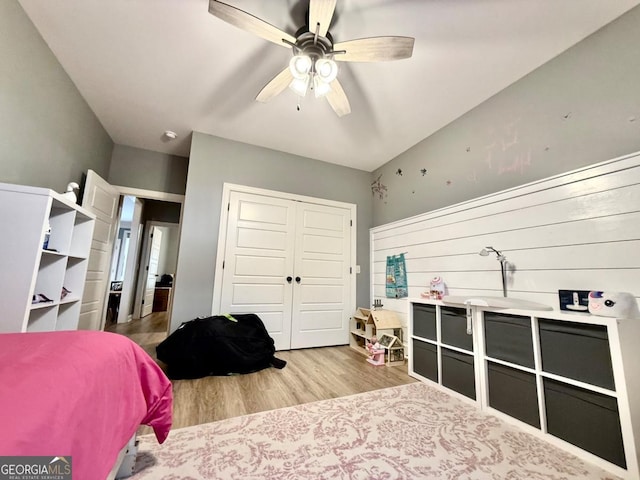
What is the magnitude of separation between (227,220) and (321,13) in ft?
7.62

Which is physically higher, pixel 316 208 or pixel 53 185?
pixel 316 208

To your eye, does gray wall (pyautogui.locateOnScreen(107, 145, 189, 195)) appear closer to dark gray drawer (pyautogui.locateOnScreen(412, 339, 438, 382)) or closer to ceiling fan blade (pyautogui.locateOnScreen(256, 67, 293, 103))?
ceiling fan blade (pyautogui.locateOnScreen(256, 67, 293, 103))

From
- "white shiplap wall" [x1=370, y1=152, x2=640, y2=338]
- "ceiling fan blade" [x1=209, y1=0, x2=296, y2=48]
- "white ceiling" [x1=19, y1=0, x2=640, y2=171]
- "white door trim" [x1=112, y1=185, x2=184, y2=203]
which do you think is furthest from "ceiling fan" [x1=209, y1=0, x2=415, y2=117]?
"white door trim" [x1=112, y1=185, x2=184, y2=203]

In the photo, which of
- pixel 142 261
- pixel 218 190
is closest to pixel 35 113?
pixel 218 190

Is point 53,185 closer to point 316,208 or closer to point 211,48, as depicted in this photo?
point 211,48

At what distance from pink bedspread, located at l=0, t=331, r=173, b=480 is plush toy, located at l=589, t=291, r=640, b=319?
2.27 metres

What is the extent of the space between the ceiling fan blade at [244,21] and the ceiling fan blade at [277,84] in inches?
9.0

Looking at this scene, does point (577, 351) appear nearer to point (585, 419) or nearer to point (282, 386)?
point (585, 419)

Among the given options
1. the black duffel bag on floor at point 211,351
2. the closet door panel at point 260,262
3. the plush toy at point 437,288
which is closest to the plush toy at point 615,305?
the plush toy at point 437,288

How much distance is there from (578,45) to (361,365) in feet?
10.5

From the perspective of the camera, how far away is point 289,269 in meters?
3.45

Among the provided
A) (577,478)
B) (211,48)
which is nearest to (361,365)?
(577,478)

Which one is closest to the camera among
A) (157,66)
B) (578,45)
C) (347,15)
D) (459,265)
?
(347,15)

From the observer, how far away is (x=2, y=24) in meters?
1.61
